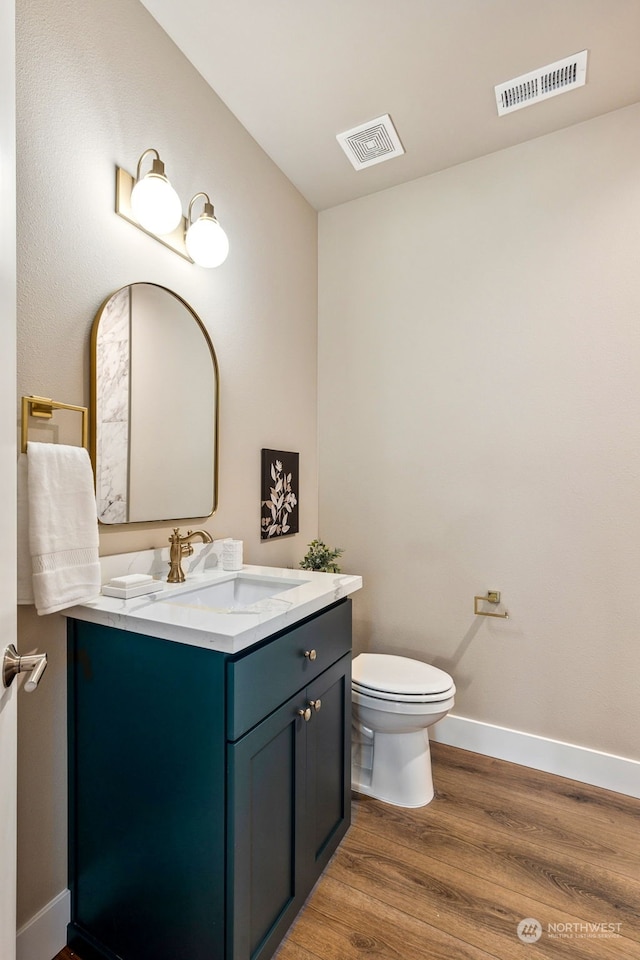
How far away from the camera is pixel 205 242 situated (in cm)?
161

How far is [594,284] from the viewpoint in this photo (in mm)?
1951

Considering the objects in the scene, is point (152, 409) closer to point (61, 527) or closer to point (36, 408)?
point (36, 408)

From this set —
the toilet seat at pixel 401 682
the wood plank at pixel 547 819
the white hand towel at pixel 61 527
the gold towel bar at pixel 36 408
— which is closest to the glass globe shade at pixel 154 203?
the gold towel bar at pixel 36 408

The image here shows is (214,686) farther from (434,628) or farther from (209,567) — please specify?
(434,628)

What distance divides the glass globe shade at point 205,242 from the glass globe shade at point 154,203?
6.1 inches

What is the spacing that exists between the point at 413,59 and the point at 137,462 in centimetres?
175

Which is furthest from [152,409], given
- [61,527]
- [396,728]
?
[396,728]

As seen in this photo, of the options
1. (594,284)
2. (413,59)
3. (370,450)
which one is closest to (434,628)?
(370,450)

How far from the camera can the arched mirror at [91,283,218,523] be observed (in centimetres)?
136

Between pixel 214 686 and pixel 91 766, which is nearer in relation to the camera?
pixel 214 686

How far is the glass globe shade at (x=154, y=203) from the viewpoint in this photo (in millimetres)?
1376

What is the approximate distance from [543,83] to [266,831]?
8.62 feet

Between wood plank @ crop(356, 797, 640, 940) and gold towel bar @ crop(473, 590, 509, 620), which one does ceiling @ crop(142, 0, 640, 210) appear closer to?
gold towel bar @ crop(473, 590, 509, 620)

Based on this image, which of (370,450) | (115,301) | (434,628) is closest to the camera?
(115,301)
